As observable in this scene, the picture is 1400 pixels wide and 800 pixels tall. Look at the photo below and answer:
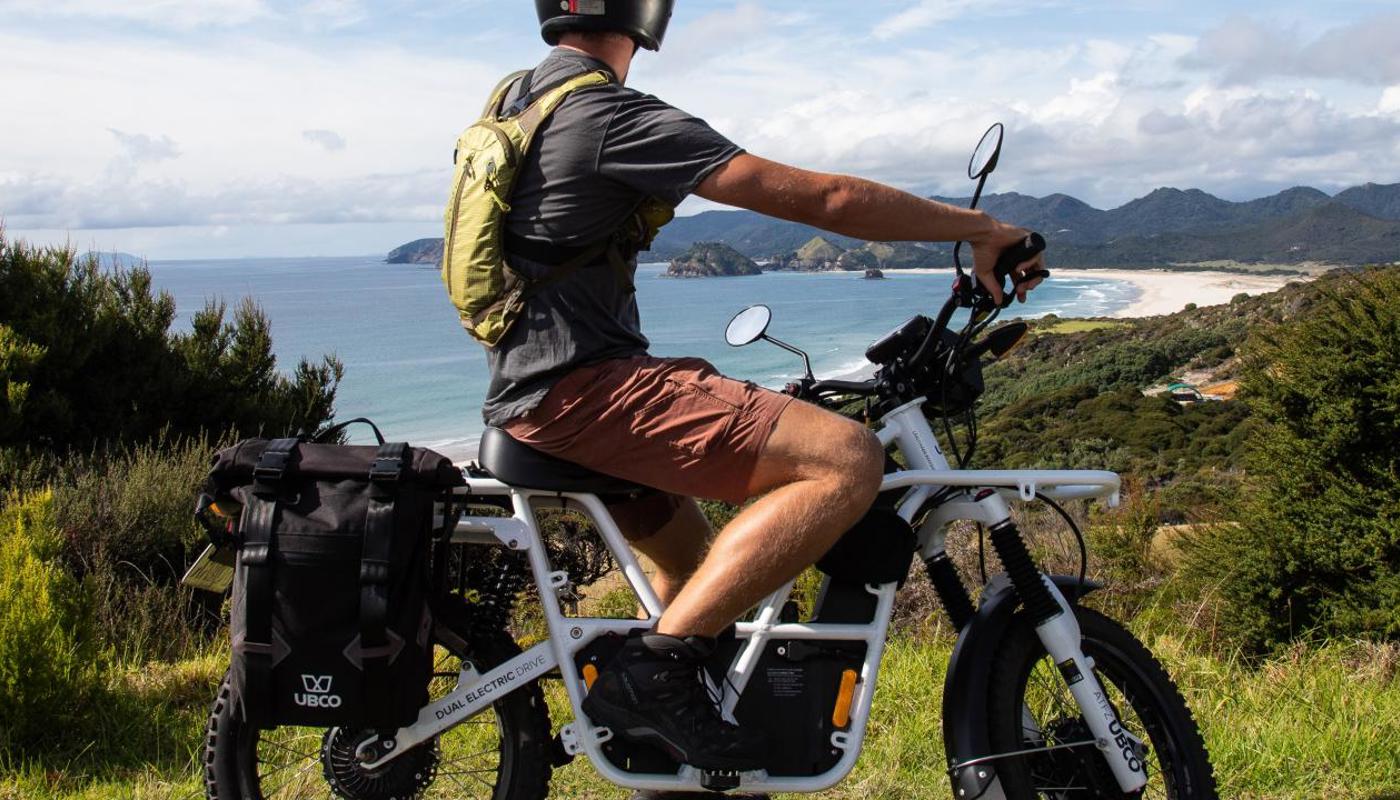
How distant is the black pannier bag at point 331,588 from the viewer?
2.77 metres

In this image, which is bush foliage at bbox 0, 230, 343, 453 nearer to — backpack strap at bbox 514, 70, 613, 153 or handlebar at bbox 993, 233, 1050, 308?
backpack strap at bbox 514, 70, 613, 153

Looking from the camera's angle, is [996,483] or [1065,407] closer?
[996,483]

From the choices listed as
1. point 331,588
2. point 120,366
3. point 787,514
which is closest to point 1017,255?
point 787,514

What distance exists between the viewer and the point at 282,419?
39.5 ft

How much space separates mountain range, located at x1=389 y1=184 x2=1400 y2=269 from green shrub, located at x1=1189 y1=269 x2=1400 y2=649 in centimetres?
4763

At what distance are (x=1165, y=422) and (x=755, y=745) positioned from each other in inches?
1045

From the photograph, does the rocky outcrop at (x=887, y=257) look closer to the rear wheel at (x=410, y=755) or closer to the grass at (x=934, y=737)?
the grass at (x=934, y=737)

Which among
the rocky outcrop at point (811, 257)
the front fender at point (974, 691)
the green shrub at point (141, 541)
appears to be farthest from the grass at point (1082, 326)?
the front fender at point (974, 691)

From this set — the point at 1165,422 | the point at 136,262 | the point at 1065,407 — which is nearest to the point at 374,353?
the point at 1065,407

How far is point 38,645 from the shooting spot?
4430 mm

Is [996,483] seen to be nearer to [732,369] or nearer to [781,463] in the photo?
[781,463]

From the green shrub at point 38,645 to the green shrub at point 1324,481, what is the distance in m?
6.90

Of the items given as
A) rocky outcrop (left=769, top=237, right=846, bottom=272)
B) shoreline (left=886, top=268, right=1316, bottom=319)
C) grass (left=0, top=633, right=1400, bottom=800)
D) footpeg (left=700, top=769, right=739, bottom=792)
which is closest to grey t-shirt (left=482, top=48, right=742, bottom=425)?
footpeg (left=700, top=769, right=739, bottom=792)

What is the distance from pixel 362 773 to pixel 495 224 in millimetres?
1455
